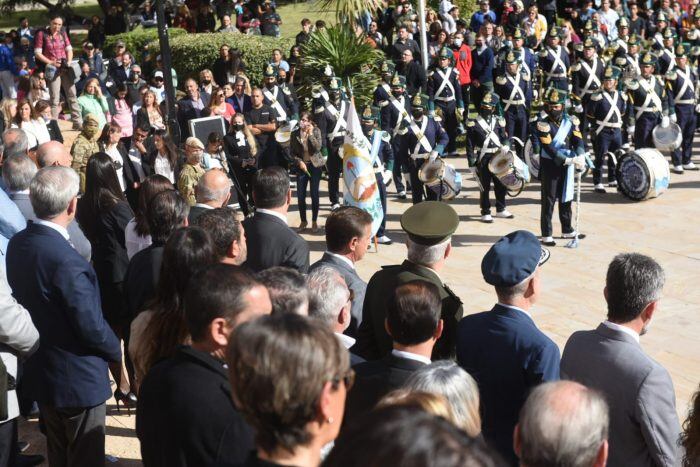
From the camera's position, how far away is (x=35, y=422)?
6816mm

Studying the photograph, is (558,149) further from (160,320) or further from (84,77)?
(84,77)

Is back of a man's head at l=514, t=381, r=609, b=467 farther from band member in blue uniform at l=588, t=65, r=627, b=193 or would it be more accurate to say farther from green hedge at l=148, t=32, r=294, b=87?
green hedge at l=148, t=32, r=294, b=87

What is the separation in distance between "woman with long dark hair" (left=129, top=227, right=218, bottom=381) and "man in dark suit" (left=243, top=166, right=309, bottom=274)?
157 cm

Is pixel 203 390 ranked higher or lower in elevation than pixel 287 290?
lower

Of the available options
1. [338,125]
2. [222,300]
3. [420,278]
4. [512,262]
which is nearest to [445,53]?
[338,125]

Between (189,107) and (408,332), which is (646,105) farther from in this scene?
(408,332)

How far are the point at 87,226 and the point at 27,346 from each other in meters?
2.21

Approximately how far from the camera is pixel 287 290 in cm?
434

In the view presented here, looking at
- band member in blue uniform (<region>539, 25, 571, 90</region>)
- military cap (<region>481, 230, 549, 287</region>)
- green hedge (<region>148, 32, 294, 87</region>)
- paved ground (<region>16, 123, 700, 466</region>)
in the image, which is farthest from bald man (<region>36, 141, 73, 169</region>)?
green hedge (<region>148, 32, 294, 87</region>)

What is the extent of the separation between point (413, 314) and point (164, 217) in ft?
6.60

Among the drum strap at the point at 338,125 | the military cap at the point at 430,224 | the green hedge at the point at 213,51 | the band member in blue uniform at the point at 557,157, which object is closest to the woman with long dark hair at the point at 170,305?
the military cap at the point at 430,224

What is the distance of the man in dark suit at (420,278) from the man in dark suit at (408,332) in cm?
66

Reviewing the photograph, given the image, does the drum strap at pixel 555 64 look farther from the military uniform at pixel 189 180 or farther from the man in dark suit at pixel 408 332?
the man in dark suit at pixel 408 332

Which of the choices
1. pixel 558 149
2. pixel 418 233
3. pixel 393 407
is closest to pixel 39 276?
pixel 418 233
